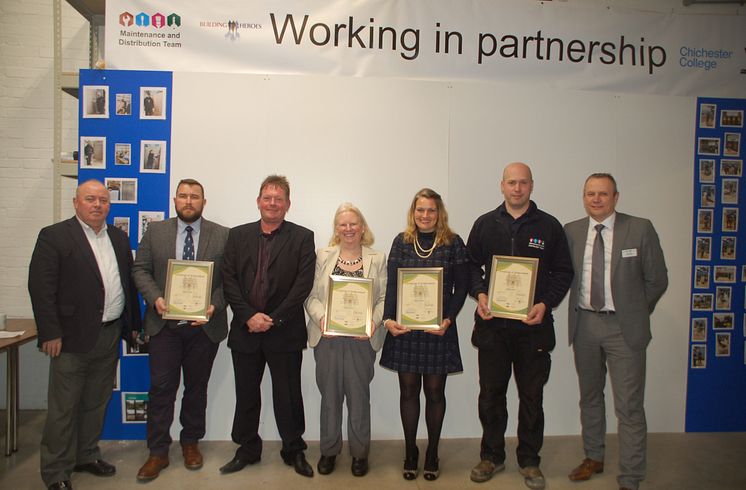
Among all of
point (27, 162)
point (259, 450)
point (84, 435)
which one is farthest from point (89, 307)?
point (27, 162)

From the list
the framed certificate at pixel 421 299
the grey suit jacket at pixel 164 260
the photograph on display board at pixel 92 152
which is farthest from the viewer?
the photograph on display board at pixel 92 152

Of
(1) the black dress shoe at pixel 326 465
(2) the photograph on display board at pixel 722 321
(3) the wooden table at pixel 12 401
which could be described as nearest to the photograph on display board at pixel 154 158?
(3) the wooden table at pixel 12 401

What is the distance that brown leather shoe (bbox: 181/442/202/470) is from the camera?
3.15 meters

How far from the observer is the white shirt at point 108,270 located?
2939 mm

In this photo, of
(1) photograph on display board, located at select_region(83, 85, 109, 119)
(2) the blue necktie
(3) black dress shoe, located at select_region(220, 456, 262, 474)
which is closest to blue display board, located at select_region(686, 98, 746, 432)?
(3) black dress shoe, located at select_region(220, 456, 262, 474)

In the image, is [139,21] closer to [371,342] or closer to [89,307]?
[89,307]

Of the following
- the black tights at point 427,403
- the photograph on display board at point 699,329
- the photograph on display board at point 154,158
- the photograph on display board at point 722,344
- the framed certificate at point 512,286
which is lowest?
the black tights at point 427,403

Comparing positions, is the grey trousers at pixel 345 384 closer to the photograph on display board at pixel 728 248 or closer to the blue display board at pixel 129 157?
the blue display board at pixel 129 157

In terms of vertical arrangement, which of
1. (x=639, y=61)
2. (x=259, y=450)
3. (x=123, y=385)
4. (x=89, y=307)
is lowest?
(x=259, y=450)

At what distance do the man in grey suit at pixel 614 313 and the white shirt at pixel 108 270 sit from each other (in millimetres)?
3047

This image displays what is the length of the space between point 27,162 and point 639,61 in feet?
18.2

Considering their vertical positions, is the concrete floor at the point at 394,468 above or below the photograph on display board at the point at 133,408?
below

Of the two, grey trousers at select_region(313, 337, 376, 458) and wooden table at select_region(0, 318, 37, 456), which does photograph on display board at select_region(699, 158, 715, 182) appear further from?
wooden table at select_region(0, 318, 37, 456)

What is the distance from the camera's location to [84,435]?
305cm
